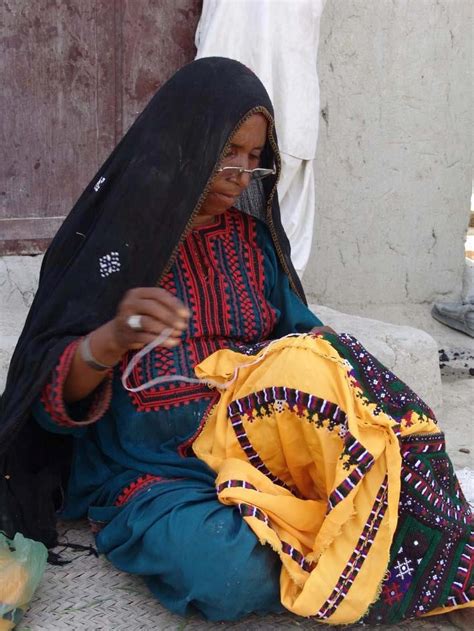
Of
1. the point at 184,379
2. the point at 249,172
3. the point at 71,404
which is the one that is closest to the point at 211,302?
the point at 184,379

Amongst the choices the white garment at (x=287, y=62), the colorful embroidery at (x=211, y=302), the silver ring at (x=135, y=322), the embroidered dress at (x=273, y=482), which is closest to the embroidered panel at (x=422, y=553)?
the embroidered dress at (x=273, y=482)

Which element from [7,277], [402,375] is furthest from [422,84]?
[7,277]

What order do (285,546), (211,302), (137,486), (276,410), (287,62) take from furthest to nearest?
(287,62) → (211,302) → (137,486) → (276,410) → (285,546)

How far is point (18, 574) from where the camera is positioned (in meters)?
2.14

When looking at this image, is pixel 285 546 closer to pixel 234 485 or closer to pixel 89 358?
pixel 234 485

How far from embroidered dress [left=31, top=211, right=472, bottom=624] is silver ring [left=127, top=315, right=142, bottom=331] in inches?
11.2

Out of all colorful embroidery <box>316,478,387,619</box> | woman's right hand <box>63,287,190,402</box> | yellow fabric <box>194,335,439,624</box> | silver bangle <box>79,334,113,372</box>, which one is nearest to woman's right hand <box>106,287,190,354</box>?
woman's right hand <box>63,287,190,402</box>

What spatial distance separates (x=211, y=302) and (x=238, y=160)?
377mm

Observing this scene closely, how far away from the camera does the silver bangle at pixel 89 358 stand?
211 centimetres

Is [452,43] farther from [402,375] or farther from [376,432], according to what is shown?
[376,432]

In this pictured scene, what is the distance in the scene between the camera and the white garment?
13.0 feet

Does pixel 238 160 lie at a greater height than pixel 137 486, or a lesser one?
greater

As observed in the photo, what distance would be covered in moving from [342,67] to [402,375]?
5.55 ft

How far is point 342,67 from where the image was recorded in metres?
4.61
